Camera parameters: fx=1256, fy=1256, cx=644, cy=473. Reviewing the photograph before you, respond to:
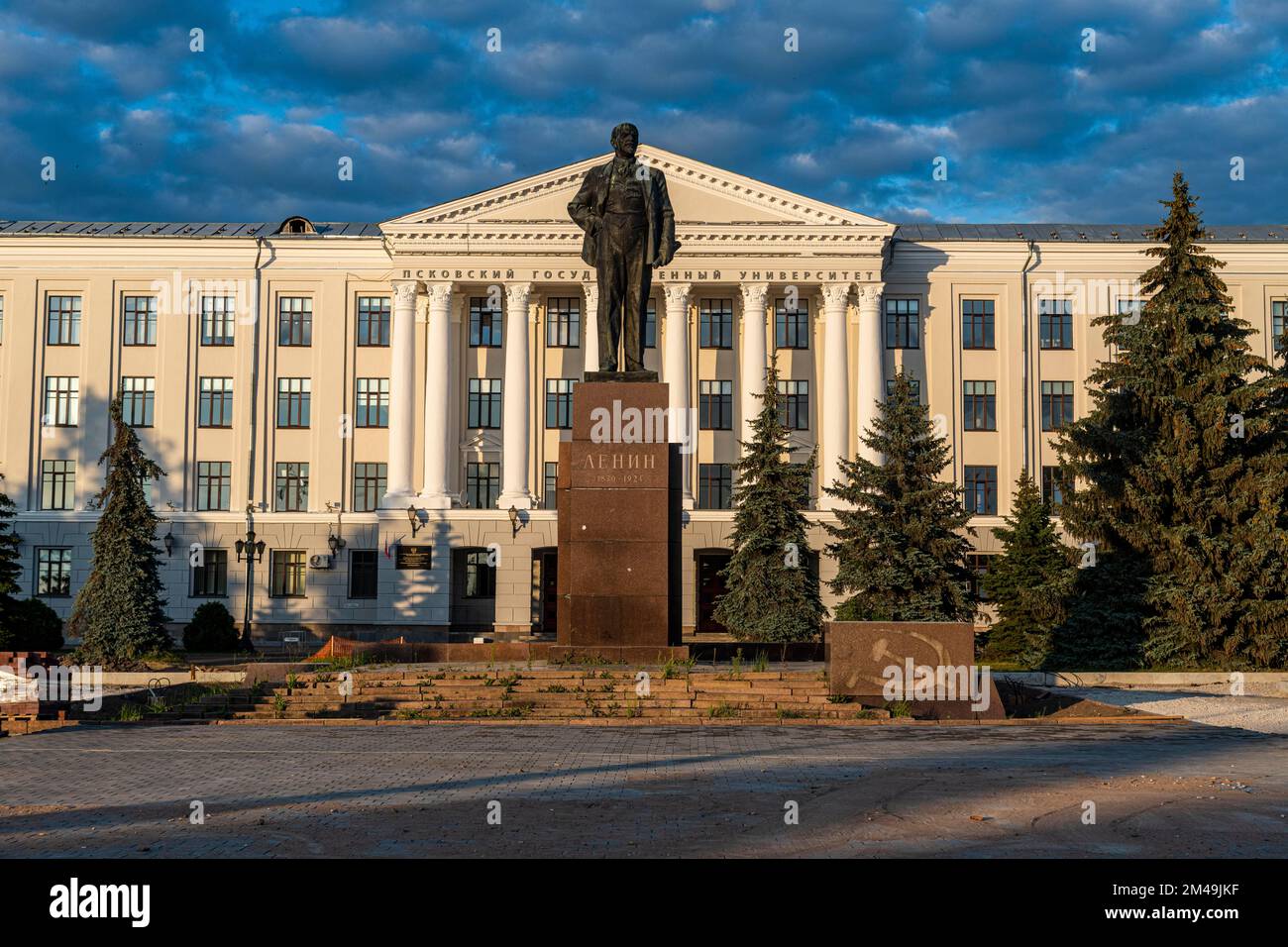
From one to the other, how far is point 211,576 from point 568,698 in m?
31.3

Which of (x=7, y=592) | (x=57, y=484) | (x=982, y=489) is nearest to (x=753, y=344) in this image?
(x=982, y=489)

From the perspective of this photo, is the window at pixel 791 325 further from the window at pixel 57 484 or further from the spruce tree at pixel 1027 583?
the window at pixel 57 484

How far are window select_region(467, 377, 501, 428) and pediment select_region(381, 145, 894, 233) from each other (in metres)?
5.63

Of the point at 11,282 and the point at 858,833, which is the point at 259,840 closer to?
the point at 858,833

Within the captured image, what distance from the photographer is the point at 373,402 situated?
45.5 metres

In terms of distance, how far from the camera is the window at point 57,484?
4475 cm

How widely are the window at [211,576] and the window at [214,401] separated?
474 centimetres

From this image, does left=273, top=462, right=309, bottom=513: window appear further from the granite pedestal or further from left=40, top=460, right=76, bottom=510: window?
the granite pedestal

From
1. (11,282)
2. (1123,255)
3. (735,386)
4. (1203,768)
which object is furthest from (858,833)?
(11,282)

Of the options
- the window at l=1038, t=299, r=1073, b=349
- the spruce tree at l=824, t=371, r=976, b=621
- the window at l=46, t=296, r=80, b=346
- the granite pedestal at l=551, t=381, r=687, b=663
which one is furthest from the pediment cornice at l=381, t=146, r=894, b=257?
the granite pedestal at l=551, t=381, r=687, b=663

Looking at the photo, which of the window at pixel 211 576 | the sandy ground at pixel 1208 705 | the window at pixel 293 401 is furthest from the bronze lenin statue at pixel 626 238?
the window at pixel 211 576

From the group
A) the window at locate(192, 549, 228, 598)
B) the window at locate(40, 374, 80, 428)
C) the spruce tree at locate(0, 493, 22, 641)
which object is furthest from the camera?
the window at locate(40, 374, 80, 428)

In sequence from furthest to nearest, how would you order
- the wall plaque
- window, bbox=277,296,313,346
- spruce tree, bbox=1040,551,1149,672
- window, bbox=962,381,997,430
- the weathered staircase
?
window, bbox=277,296,313,346 < window, bbox=962,381,997,430 < the wall plaque < spruce tree, bbox=1040,551,1149,672 < the weathered staircase

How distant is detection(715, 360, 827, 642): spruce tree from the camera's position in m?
32.5
